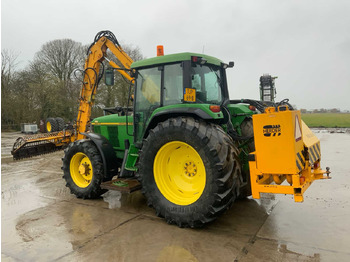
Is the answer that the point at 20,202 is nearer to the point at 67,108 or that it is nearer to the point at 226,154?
the point at 226,154

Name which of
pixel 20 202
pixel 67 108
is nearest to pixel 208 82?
pixel 20 202

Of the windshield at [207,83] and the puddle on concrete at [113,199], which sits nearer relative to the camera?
the windshield at [207,83]

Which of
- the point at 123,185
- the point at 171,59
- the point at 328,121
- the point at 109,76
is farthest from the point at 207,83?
the point at 328,121

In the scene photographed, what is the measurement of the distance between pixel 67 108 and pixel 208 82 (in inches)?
936

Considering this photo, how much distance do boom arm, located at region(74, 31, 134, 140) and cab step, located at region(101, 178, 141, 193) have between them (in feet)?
10.3

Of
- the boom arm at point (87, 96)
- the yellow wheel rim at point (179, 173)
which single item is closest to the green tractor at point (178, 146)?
the yellow wheel rim at point (179, 173)

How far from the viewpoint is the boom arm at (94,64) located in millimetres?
7379

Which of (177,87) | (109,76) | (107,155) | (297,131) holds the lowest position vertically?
(107,155)

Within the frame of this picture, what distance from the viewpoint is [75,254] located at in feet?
10.5

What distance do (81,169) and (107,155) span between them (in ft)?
2.16

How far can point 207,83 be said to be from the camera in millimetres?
4652

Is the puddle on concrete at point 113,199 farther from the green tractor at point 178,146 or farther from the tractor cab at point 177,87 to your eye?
the tractor cab at point 177,87

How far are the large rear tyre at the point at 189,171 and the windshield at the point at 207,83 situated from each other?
0.76m

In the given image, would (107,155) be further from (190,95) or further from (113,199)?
(190,95)
